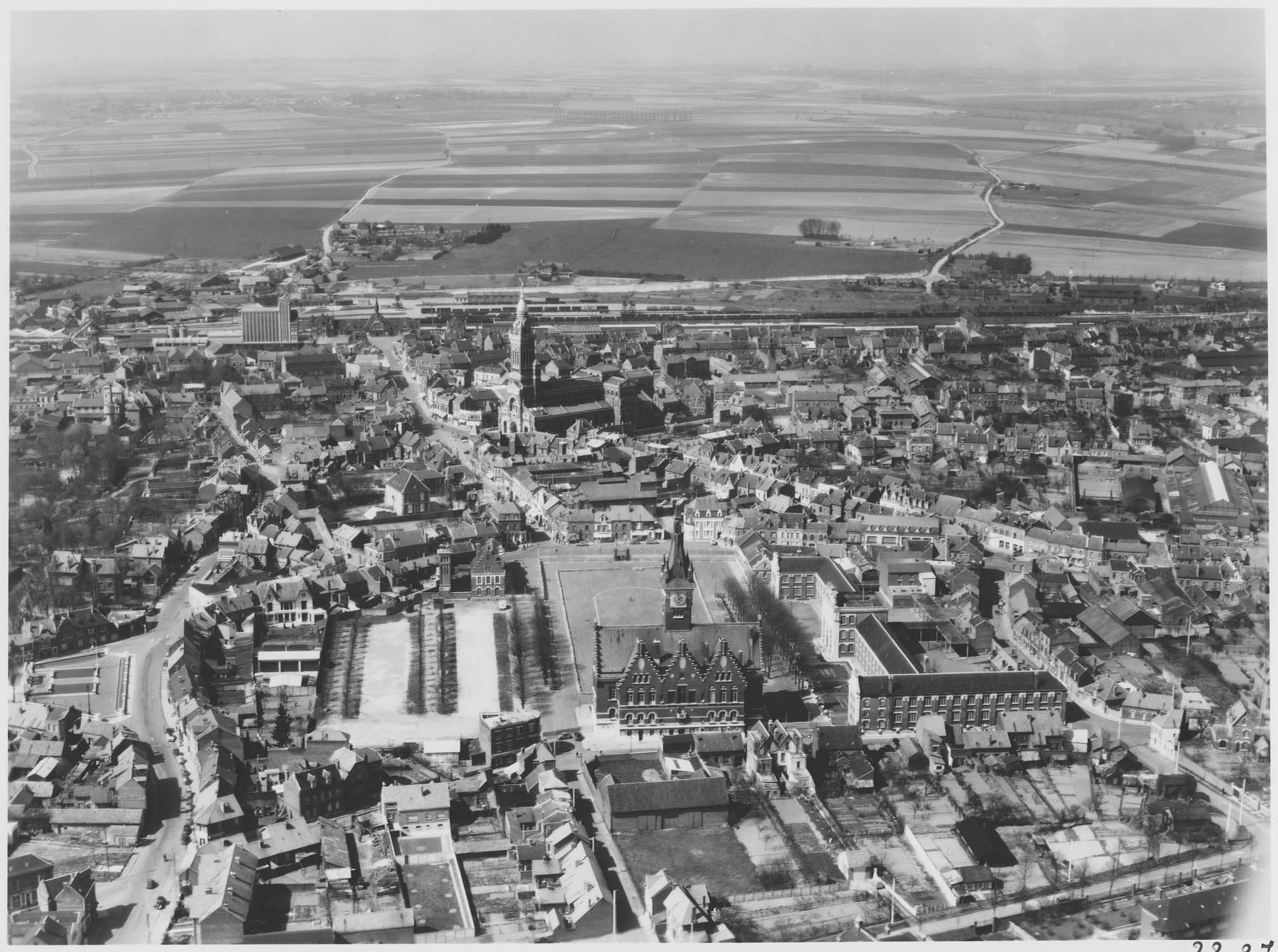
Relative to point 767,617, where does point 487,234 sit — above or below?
above

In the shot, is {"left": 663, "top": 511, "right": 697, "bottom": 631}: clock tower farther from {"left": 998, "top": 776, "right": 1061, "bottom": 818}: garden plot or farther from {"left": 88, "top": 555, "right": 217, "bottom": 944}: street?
{"left": 88, "top": 555, "right": 217, "bottom": 944}: street

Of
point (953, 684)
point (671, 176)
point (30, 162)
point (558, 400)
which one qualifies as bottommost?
point (953, 684)

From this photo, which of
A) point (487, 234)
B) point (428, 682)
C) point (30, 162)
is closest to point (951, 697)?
point (428, 682)

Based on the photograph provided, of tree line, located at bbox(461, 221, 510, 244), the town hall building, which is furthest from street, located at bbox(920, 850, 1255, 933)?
tree line, located at bbox(461, 221, 510, 244)

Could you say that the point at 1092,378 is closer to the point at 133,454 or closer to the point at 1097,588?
the point at 1097,588

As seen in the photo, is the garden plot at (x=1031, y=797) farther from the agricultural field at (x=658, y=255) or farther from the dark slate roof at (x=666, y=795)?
the agricultural field at (x=658, y=255)

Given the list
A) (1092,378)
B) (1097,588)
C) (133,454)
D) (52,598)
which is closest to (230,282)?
(133,454)

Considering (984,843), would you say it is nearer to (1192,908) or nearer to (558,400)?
(1192,908)

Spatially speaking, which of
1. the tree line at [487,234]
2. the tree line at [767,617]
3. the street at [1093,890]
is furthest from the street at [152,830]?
the tree line at [487,234]
